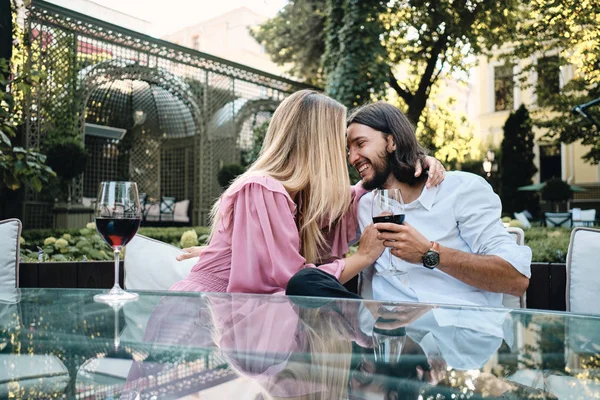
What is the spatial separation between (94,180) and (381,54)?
30.2 feet

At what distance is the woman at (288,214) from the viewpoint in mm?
1854

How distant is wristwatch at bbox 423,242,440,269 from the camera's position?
6.96 ft

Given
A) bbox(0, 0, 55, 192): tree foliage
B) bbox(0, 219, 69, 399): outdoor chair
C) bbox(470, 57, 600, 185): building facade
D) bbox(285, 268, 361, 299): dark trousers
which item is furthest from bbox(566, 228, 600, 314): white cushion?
bbox(470, 57, 600, 185): building facade

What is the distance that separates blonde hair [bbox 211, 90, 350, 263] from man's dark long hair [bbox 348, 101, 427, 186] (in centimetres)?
40

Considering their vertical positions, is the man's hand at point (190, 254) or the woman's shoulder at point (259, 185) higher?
the woman's shoulder at point (259, 185)

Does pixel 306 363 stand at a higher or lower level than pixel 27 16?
lower

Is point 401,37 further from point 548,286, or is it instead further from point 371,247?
point 371,247

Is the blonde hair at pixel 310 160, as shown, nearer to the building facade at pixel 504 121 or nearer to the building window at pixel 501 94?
the building facade at pixel 504 121

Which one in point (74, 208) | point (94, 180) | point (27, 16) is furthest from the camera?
point (94, 180)

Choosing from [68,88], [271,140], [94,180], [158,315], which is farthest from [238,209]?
[94,180]

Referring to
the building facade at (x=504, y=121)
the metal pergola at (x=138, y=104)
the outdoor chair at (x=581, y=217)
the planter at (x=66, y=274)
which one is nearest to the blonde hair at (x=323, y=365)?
the planter at (x=66, y=274)

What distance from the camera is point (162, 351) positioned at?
795mm

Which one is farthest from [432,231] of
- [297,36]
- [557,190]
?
[557,190]

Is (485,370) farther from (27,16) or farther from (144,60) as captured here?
(144,60)
